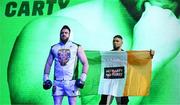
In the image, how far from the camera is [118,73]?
5.25ft

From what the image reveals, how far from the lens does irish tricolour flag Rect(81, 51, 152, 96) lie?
5.20 feet

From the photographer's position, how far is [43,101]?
64.9 inches

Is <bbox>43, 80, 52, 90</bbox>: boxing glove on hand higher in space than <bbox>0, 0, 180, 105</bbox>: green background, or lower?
lower

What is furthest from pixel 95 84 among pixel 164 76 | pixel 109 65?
pixel 164 76

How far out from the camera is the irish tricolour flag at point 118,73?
158 centimetres

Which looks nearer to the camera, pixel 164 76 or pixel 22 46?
pixel 164 76

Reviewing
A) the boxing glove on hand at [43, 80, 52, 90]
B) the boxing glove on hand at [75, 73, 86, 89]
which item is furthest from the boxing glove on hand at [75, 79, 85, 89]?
the boxing glove on hand at [43, 80, 52, 90]

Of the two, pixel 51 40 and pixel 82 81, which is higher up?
pixel 51 40

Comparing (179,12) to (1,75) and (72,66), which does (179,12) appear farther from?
(1,75)

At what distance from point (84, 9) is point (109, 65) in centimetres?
30

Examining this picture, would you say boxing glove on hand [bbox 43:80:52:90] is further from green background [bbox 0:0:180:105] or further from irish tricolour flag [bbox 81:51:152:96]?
irish tricolour flag [bbox 81:51:152:96]

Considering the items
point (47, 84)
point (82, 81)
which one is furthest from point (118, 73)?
point (47, 84)

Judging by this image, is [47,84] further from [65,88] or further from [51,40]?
[51,40]

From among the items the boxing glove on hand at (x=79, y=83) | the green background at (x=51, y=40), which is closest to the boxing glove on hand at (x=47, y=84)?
the green background at (x=51, y=40)
